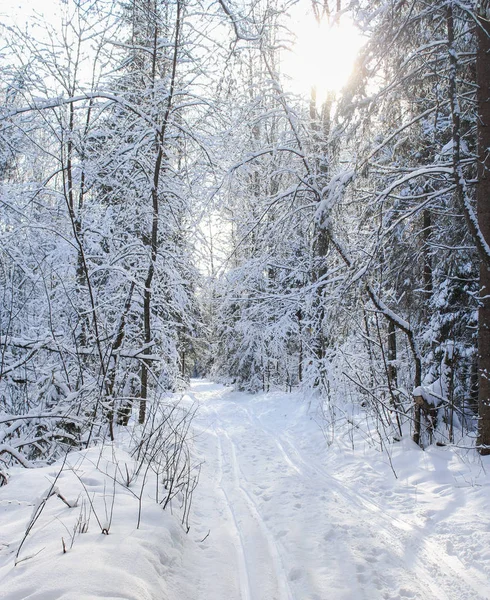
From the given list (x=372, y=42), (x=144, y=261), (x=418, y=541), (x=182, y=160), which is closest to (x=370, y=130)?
(x=372, y=42)

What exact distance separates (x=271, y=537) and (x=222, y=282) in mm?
6342

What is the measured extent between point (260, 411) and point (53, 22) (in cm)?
1205

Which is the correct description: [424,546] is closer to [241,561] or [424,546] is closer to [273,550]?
[273,550]

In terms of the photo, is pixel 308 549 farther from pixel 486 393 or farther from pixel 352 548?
pixel 486 393

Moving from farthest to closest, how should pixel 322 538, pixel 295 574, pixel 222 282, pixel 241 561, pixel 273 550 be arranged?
pixel 222 282
pixel 322 538
pixel 273 550
pixel 241 561
pixel 295 574

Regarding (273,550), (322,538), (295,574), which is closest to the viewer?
(295,574)

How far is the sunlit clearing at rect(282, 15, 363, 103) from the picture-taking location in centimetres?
568

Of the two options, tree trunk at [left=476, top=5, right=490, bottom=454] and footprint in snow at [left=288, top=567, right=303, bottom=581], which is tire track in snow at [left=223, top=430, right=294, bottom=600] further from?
tree trunk at [left=476, top=5, right=490, bottom=454]

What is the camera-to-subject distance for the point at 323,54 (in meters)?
6.32

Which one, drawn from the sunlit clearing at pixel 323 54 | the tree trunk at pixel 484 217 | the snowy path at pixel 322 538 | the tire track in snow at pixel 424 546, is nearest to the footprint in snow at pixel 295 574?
the snowy path at pixel 322 538

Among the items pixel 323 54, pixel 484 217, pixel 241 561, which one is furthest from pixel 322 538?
pixel 323 54

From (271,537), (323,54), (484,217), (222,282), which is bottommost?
(271,537)

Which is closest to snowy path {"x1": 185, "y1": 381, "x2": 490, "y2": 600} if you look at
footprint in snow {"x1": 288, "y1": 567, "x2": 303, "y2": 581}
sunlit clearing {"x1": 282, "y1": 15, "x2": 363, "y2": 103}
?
footprint in snow {"x1": 288, "y1": 567, "x2": 303, "y2": 581}

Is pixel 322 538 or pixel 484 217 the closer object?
pixel 322 538
